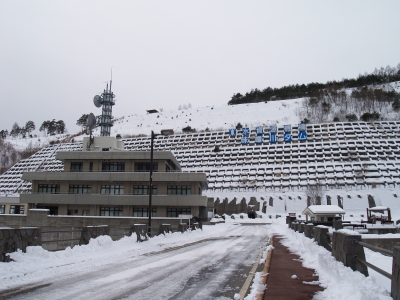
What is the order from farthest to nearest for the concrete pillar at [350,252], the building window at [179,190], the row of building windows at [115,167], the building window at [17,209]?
1. the building window at [17,209]
2. the row of building windows at [115,167]
3. the building window at [179,190]
4. the concrete pillar at [350,252]

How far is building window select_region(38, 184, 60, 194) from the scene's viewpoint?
53.6 m

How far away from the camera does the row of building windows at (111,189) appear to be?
51.5 m

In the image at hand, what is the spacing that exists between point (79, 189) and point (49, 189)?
191 inches

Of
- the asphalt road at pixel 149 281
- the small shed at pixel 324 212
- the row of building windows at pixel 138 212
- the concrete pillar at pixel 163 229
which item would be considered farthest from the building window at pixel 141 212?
the asphalt road at pixel 149 281

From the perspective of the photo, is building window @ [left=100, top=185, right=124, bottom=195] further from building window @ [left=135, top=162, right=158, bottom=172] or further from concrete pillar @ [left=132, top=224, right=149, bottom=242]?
concrete pillar @ [left=132, top=224, right=149, bottom=242]

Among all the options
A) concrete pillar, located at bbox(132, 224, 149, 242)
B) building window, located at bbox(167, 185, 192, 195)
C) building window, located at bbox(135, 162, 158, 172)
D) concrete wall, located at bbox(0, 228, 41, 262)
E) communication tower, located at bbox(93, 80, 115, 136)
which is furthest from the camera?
communication tower, located at bbox(93, 80, 115, 136)

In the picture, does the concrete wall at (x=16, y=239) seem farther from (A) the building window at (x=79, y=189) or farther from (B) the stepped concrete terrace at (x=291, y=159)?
(B) the stepped concrete terrace at (x=291, y=159)

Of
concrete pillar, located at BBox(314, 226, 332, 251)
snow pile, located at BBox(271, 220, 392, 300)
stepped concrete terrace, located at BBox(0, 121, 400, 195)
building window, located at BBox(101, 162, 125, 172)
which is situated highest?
stepped concrete terrace, located at BBox(0, 121, 400, 195)

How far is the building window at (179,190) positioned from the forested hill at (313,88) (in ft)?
349

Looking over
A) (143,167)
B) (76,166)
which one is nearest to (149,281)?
(143,167)

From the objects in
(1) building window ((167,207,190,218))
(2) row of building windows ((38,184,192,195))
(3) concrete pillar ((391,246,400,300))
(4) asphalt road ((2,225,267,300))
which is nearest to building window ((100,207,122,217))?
(2) row of building windows ((38,184,192,195))

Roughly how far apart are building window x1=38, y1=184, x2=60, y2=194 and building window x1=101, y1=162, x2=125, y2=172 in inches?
288

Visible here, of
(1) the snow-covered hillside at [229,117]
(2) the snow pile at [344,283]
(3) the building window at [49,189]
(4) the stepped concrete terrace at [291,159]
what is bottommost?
(2) the snow pile at [344,283]

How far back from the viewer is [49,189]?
2120 inches
